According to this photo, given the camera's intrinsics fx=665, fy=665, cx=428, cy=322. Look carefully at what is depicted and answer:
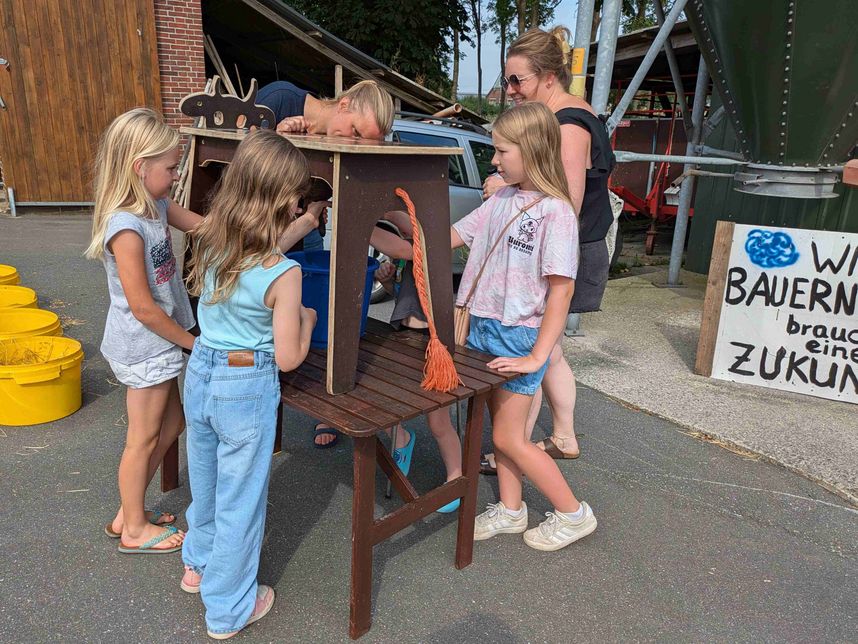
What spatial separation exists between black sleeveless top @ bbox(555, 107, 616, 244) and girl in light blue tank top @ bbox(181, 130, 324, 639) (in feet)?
4.59

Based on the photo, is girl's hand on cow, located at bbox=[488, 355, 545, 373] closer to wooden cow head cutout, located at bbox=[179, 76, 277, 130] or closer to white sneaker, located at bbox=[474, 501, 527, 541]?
white sneaker, located at bbox=[474, 501, 527, 541]

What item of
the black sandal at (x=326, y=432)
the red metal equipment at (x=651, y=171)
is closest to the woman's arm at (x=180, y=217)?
the black sandal at (x=326, y=432)

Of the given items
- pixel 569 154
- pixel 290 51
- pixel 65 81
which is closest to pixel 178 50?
pixel 65 81

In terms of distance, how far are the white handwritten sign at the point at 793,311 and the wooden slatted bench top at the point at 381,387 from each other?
8.53 ft

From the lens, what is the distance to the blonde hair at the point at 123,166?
82.4 inches

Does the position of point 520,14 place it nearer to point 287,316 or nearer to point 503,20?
point 503,20

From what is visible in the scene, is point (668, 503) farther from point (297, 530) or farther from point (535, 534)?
point (297, 530)

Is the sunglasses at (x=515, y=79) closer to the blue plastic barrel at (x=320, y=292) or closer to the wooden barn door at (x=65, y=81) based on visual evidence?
the blue plastic barrel at (x=320, y=292)

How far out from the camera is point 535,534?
8.70 ft

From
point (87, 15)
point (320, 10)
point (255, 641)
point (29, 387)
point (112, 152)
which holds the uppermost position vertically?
point (320, 10)

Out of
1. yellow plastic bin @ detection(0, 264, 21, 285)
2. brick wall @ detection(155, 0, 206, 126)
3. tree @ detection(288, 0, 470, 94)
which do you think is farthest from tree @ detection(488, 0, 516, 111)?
yellow plastic bin @ detection(0, 264, 21, 285)

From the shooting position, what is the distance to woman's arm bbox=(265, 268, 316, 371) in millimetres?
1869

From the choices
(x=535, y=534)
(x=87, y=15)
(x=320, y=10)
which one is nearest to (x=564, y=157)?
(x=535, y=534)

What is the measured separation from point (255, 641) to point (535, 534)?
1.13 m
